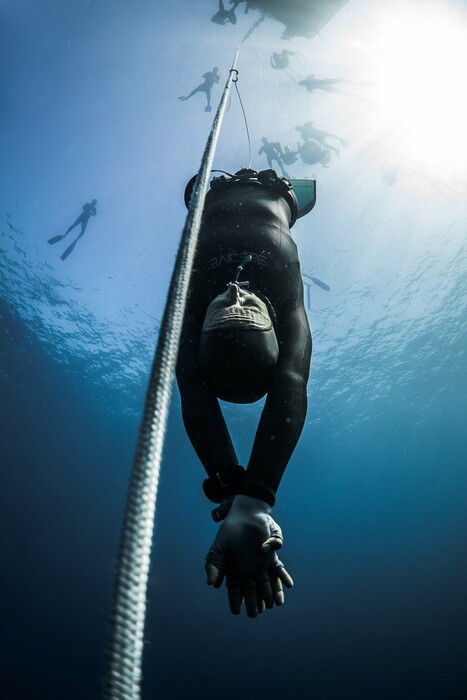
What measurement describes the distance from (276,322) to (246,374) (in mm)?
532

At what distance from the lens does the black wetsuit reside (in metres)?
1.73

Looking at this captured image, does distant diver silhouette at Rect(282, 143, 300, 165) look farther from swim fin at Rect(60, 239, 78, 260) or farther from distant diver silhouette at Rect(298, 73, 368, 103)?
Answer: swim fin at Rect(60, 239, 78, 260)

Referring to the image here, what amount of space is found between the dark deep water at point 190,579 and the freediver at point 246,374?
80.4 ft

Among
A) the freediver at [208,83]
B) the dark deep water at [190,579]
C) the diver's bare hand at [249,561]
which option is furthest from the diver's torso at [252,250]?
the dark deep water at [190,579]

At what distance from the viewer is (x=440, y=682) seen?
1014 inches

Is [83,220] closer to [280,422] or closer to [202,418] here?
[202,418]

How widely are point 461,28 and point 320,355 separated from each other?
17.2m

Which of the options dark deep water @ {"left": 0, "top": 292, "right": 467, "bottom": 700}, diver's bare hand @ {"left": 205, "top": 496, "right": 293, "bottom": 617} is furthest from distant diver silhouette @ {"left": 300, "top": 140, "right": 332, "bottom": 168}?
dark deep water @ {"left": 0, "top": 292, "right": 467, "bottom": 700}

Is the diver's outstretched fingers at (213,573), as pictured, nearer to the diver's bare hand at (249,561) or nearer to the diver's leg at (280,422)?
the diver's bare hand at (249,561)

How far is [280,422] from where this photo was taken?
5.71ft

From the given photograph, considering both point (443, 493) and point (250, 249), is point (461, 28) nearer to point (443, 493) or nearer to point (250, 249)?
point (250, 249)

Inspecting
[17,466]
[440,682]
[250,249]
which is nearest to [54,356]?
[17,466]

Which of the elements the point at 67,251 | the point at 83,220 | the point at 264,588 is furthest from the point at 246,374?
the point at 67,251

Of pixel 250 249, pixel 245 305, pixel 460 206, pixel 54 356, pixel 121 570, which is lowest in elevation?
pixel 121 570
